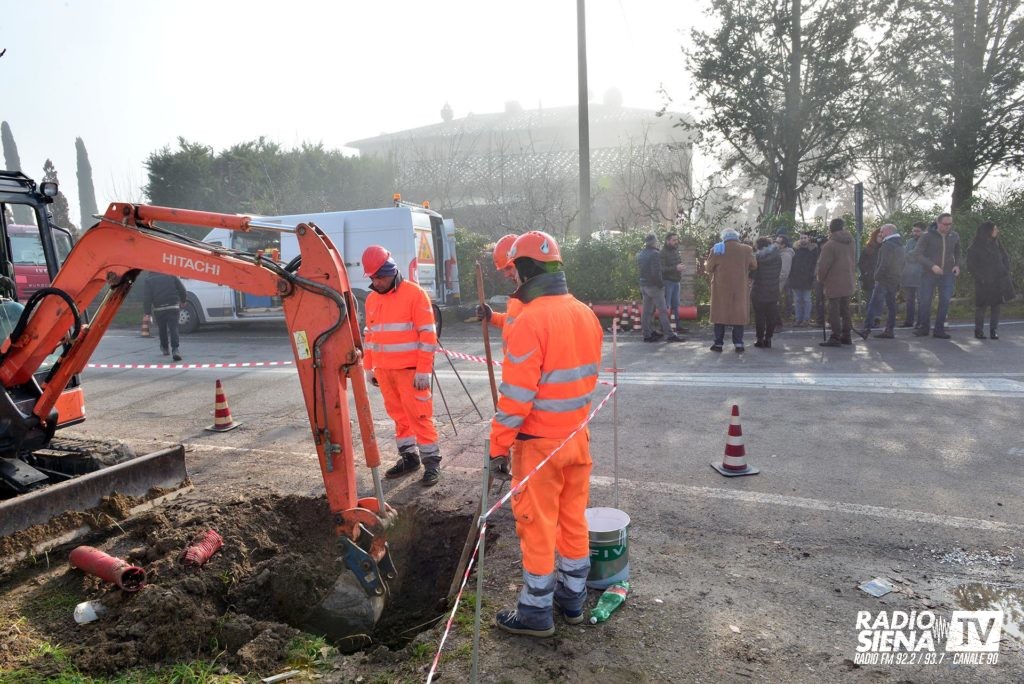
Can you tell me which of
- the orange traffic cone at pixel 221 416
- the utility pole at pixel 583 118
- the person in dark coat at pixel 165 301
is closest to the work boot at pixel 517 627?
the orange traffic cone at pixel 221 416

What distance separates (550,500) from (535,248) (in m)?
1.35

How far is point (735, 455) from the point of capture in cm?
563

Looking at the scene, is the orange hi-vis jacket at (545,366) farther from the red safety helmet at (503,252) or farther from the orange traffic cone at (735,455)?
the orange traffic cone at (735,455)

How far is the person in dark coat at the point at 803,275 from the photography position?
13.0 metres

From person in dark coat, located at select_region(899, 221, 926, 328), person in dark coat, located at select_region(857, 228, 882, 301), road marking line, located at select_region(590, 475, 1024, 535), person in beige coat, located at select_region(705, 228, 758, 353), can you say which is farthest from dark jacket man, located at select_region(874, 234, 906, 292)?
road marking line, located at select_region(590, 475, 1024, 535)

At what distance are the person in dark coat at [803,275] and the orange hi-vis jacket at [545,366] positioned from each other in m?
10.6

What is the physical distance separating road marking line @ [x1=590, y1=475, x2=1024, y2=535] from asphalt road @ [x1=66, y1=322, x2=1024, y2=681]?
2 cm

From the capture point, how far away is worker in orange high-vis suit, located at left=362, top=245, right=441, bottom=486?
19.1 ft

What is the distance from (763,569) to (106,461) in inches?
206

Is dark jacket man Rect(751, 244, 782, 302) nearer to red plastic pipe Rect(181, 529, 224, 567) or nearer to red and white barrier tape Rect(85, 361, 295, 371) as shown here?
red and white barrier tape Rect(85, 361, 295, 371)

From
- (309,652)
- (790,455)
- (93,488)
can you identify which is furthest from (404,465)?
(790,455)

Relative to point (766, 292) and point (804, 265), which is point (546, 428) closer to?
point (766, 292)

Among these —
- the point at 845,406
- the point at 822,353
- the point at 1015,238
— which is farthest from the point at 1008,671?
the point at 1015,238

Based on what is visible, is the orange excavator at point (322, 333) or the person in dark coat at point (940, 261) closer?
the orange excavator at point (322, 333)
